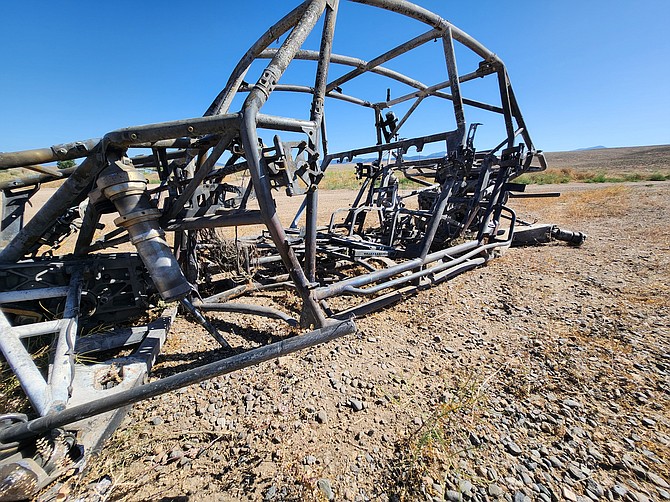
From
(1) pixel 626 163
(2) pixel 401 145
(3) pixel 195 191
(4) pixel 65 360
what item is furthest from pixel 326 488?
(1) pixel 626 163

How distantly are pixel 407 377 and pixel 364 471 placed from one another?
97 cm

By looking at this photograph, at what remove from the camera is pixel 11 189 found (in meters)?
3.26

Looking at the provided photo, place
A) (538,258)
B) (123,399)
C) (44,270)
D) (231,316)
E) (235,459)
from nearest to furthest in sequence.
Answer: (123,399)
(235,459)
(44,270)
(231,316)
(538,258)

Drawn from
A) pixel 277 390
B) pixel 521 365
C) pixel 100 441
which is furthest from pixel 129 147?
pixel 521 365

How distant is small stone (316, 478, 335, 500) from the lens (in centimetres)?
158

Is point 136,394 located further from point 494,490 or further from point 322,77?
point 322,77

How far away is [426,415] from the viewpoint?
209cm

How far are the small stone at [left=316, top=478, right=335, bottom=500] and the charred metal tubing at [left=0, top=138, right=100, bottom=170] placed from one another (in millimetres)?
3012

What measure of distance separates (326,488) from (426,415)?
88 cm

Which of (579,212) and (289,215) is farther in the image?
(289,215)

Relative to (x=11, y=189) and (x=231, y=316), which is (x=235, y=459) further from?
(x=11, y=189)

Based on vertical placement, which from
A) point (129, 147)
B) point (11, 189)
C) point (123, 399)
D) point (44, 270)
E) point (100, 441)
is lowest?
point (100, 441)

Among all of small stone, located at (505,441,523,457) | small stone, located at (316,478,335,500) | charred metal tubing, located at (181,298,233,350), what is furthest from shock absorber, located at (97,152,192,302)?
small stone, located at (505,441,523,457)

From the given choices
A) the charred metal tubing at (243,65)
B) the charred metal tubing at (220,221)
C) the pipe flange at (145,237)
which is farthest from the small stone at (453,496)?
the charred metal tubing at (243,65)
